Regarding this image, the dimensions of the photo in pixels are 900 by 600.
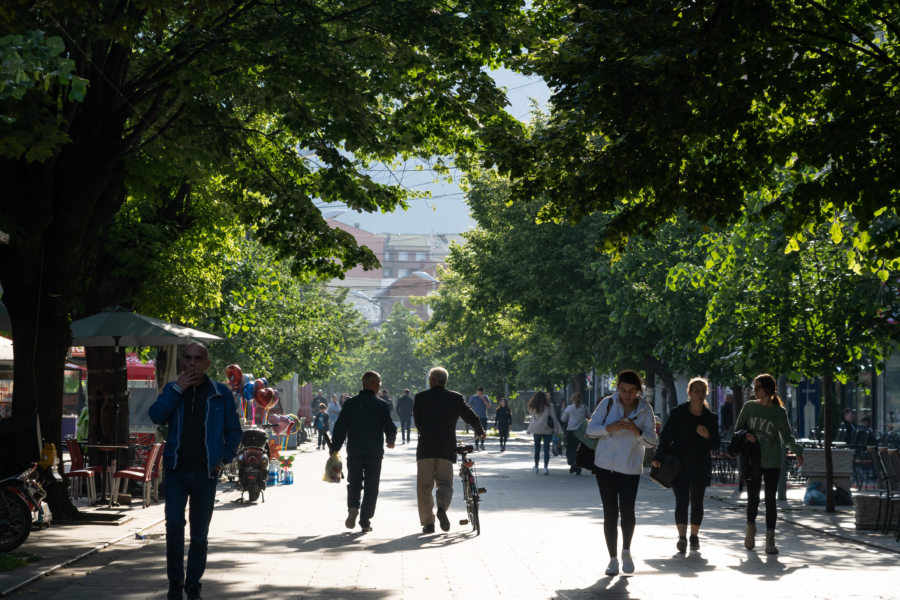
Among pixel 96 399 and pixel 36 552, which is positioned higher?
pixel 96 399

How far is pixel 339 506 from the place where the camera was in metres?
18.2

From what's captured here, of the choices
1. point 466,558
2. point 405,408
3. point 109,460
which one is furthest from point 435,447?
point 405,408

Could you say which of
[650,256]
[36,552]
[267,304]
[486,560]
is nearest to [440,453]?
[486,560]

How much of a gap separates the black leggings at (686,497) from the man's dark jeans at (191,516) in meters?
5.42

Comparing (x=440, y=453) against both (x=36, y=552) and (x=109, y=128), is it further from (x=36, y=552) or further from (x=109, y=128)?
(x=109, y=128)

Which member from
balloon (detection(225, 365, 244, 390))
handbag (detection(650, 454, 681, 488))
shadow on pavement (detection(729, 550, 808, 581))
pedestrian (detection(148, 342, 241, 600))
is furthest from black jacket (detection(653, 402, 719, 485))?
balloon (detection(225, 365, 244, 390))

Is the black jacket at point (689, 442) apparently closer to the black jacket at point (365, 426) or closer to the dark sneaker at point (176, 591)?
the black jacket at point (365, 426)

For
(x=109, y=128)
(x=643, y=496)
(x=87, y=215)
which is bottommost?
(x=643, y=496)

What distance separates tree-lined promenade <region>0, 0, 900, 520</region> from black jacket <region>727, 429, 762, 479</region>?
6.83 ft

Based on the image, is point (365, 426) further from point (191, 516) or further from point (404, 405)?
point (404, 405)

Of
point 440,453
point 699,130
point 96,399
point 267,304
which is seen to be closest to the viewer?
point 699,130

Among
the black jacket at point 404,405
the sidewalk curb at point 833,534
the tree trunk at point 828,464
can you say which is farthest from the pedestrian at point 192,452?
the black jacket at point 404,405

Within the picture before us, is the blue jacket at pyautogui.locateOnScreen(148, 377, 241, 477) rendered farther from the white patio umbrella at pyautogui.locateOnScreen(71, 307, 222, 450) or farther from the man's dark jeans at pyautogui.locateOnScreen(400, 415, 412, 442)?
the man's dark jeans at pyautogui.locateOnScreen(400, 415, 412, 442)

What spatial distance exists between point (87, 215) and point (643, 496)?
1092 cm
